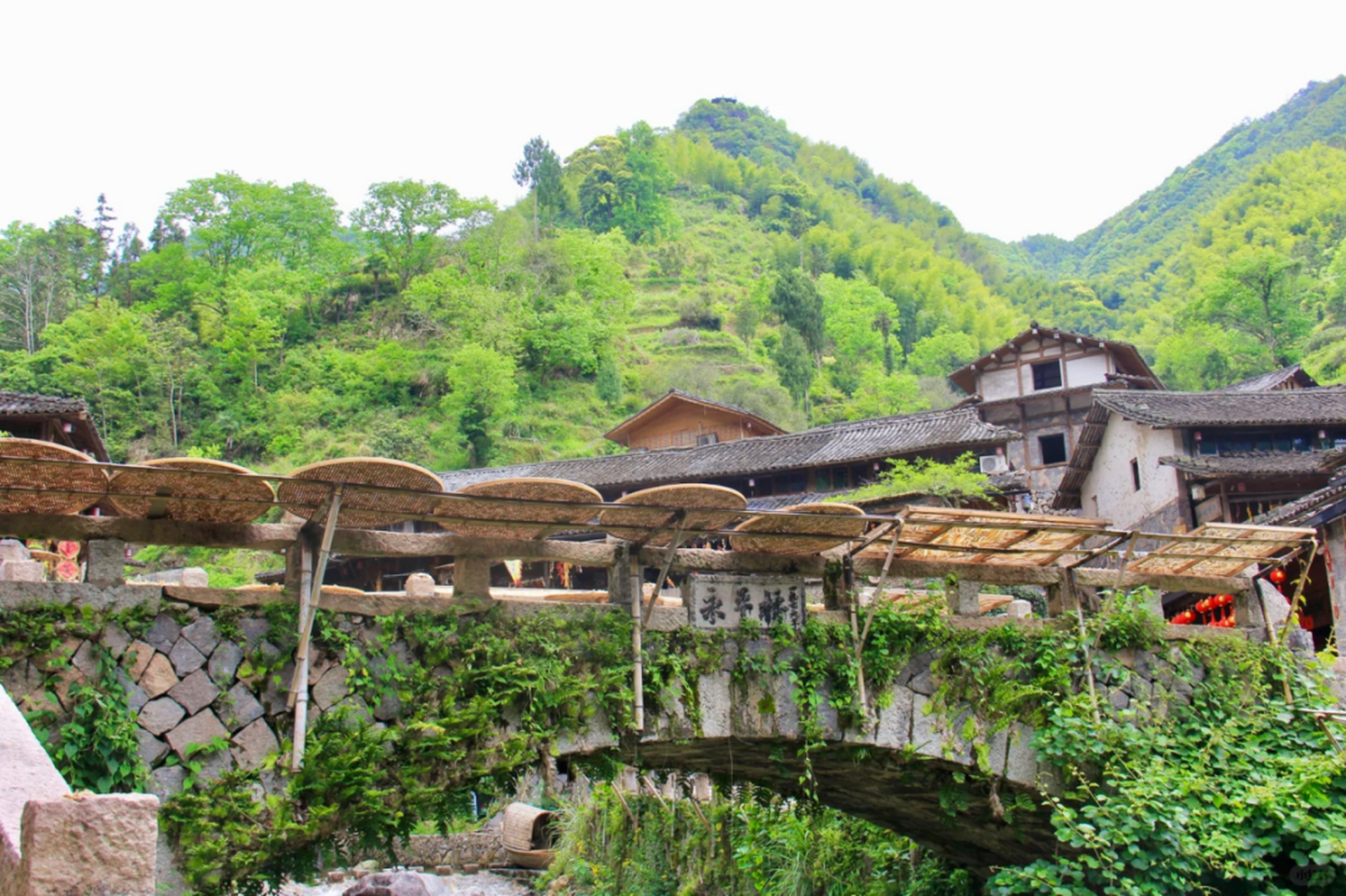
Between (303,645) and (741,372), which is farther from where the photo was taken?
(741,372)

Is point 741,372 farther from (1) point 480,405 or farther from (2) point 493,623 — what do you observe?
(2) point 493,623

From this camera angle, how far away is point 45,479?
6.75 meters

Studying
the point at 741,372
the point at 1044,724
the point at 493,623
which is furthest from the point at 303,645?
the point at 741,372

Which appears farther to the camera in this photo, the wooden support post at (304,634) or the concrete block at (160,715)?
the wooden support post at (304,634)

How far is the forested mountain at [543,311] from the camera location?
46.8 metres

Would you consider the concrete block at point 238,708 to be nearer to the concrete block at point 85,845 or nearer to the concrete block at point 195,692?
the concrete block at point 195,692

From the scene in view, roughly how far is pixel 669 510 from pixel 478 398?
131 ft

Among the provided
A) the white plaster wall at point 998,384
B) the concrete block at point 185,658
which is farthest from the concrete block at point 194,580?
the white plaster wall at point 998,384

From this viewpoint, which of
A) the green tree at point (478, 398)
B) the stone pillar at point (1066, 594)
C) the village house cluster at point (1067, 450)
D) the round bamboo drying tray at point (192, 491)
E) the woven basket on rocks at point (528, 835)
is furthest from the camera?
the green tree at point (478, 398)

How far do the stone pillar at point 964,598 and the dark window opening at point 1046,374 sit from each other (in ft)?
88.2

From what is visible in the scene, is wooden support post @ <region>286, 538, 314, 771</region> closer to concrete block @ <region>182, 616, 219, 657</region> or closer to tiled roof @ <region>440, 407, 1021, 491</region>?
concrete block @ <region>182, 616, 219, 657</region>

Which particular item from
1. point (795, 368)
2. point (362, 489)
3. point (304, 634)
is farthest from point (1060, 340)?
point (304, 634)

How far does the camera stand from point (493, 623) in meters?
8.15

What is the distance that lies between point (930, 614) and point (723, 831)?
8.77m
